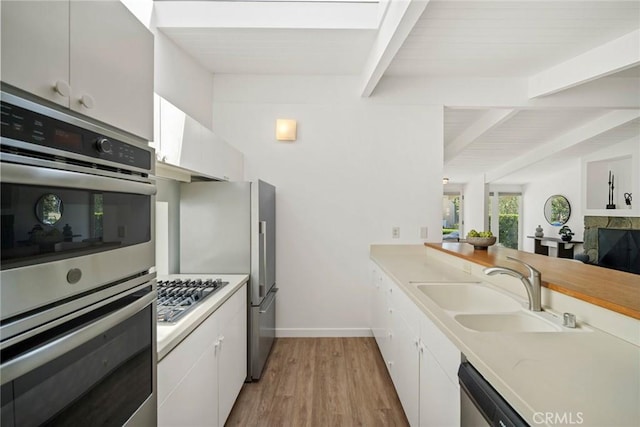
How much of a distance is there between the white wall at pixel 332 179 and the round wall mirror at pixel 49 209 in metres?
2.61

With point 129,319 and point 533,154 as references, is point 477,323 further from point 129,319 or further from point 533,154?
point 533,154

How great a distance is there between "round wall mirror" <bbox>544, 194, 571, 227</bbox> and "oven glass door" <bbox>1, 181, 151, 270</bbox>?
8.23 m

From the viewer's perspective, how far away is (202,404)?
4.87 ft

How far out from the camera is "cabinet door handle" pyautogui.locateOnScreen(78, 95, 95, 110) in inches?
28.2

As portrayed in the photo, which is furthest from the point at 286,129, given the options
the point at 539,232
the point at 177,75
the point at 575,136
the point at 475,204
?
the point at 539,232

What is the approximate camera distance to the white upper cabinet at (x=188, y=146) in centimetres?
162

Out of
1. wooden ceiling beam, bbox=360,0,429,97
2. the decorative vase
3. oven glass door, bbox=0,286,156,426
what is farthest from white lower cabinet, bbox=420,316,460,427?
the decorative vase

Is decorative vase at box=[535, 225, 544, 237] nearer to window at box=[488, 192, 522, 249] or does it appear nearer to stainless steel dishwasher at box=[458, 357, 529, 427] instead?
window at box=[488, 192, 522, 249]

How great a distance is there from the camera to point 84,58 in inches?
28.4

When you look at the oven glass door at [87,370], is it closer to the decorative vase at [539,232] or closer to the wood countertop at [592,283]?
the wood countertop at [592,283]

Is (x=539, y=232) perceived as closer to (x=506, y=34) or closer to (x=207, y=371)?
(x=506, y=34)

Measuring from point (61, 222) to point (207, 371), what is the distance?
1.19 meters

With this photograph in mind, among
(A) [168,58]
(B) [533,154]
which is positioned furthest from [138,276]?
(B) [533,154]

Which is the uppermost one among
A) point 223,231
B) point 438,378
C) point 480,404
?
point 223,231
